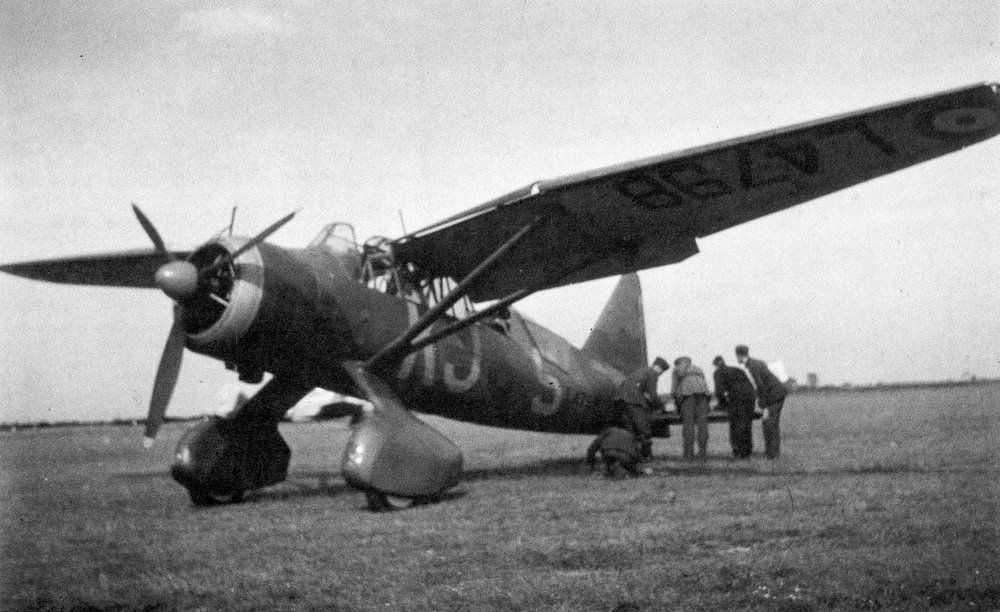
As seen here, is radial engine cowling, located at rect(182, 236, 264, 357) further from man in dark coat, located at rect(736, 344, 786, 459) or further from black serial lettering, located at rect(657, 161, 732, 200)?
man in dark coat, located at rect(736, 344, 786, 459)

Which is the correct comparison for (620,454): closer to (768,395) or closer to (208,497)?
(768,395)

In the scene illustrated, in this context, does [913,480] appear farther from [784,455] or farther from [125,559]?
[125,559]

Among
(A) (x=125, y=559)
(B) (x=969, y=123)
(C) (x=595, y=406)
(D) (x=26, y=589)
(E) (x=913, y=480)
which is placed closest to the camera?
(D) (x=26, y=589)

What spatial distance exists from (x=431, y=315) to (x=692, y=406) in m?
4.84

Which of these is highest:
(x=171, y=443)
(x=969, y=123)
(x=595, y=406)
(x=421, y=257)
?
(x=969, y=123)

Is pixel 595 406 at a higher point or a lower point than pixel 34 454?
higher

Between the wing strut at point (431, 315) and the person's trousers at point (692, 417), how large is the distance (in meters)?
4.44

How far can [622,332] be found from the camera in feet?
41.7

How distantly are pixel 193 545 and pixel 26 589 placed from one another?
1359 mm

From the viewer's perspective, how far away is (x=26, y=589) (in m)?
4.57

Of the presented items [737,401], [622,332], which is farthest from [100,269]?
[737,401]

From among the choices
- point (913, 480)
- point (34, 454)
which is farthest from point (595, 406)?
point (34, 454)

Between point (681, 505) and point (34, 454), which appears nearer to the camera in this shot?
point (681, 505)

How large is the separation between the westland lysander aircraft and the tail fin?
166cm
